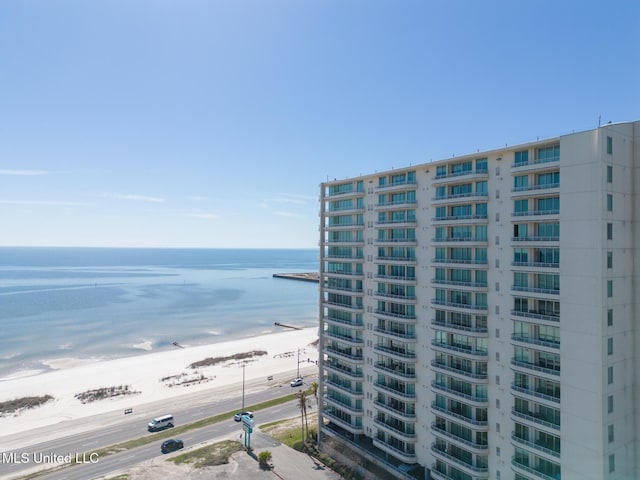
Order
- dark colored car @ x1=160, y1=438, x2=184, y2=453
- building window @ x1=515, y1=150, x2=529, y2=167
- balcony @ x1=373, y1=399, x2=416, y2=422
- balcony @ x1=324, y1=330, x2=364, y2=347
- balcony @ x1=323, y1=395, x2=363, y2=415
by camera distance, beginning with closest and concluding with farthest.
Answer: building window @ x1=515, y1=150, x2=529, y2=167 < balcony @ x1=373, y1=399, x2=416, y2=422 < balcony @ x1=323, y1=395, x2=363, y2=415 < balcony @ x1=324, y1=330, x2=364, y2=347 < dark colored car @ x1=160, y1=438, x2=184, y2=453

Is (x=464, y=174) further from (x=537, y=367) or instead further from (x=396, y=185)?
(x=537, y=367)

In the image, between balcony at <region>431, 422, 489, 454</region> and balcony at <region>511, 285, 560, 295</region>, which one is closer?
balcony at <region>511, 285, 560, 295</region>

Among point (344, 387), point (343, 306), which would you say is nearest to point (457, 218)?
point (343, 306)

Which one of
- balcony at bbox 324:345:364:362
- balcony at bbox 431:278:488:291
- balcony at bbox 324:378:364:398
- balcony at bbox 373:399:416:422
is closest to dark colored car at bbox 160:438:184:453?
balcony at bbox 324:378:364:398

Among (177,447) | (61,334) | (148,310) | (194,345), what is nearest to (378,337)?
(177,447)

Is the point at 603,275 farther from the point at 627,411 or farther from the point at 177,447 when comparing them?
the point at 177,447

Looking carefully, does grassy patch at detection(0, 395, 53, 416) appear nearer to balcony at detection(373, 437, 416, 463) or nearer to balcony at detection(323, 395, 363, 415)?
balcony at detection(323, 395, 363, 415)

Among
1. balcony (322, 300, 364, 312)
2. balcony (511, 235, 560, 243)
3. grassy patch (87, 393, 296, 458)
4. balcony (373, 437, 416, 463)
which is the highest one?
balcony (511, 235, 560, 243)
